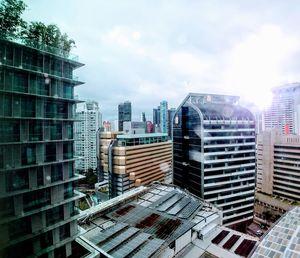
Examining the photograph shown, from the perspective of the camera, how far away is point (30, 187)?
3.93 m

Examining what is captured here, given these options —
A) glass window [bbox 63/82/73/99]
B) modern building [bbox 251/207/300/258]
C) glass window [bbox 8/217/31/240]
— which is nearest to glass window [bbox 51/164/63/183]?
glass window [bbox 8/217/31/240]

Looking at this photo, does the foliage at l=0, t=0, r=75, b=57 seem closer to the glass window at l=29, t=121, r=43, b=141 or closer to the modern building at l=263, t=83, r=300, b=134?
the glass window at l=29, t=121, r=43, b=141

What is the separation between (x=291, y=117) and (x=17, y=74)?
22.4 m

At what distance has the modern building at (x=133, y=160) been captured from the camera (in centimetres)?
1605

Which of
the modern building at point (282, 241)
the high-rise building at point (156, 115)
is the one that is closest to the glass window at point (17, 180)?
the modern building at point (282, 241)

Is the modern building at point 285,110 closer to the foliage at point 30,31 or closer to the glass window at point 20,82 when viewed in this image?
the foliage at point 30,31

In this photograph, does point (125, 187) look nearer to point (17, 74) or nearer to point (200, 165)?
point (200, 165)

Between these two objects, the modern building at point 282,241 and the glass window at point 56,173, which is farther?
the modern building at point 282,241

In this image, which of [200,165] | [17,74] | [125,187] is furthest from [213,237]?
[125,187]

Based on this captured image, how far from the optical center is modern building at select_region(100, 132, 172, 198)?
16.0m

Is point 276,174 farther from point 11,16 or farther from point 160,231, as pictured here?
point 11,16

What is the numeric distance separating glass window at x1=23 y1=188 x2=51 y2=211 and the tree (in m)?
2.64

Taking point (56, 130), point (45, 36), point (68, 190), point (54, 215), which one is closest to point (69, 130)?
point (56, 130)

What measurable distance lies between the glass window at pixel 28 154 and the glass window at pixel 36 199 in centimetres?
56
